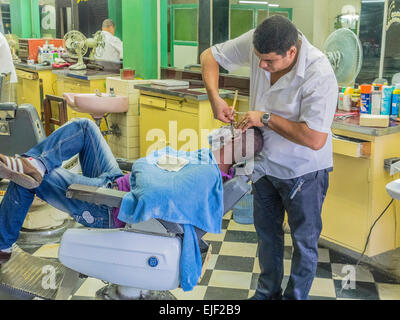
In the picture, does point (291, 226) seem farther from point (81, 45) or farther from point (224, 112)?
point (81, 45)

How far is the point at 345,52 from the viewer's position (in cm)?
327

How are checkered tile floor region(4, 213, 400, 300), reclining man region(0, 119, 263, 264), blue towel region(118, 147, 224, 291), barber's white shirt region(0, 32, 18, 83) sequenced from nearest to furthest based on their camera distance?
1. blue towel region(118, 147, 224, 291)
2. reclining man region(0, 119, 263, 264)
3. checkered tile floor region(4, 213, 400, 300)
4. barber's white shirt region(0, 32, 18, 83)

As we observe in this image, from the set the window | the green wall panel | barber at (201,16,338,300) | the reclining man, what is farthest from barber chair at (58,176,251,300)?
the green wall panel

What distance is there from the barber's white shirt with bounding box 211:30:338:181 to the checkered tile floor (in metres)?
0.73

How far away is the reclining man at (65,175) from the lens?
7.08 ft

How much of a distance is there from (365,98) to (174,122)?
5.56 ft

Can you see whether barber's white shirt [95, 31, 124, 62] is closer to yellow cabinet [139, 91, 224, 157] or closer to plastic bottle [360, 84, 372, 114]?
yellow cabinet [139, 91, 224, 157]

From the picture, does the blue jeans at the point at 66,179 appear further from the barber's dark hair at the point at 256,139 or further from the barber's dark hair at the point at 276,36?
the barber's dark hair at the point at 276,36

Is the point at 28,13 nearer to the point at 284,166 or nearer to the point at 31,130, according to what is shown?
the point at 31,130

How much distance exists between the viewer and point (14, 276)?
249 cm

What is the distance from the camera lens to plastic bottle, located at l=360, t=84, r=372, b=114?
3.07 m

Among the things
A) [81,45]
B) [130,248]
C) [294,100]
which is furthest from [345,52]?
[81,45]

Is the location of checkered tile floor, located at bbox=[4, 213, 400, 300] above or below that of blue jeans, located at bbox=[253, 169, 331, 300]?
below

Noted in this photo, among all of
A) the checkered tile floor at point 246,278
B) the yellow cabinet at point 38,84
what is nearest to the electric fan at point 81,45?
the yellow cabinet at point 38,84
